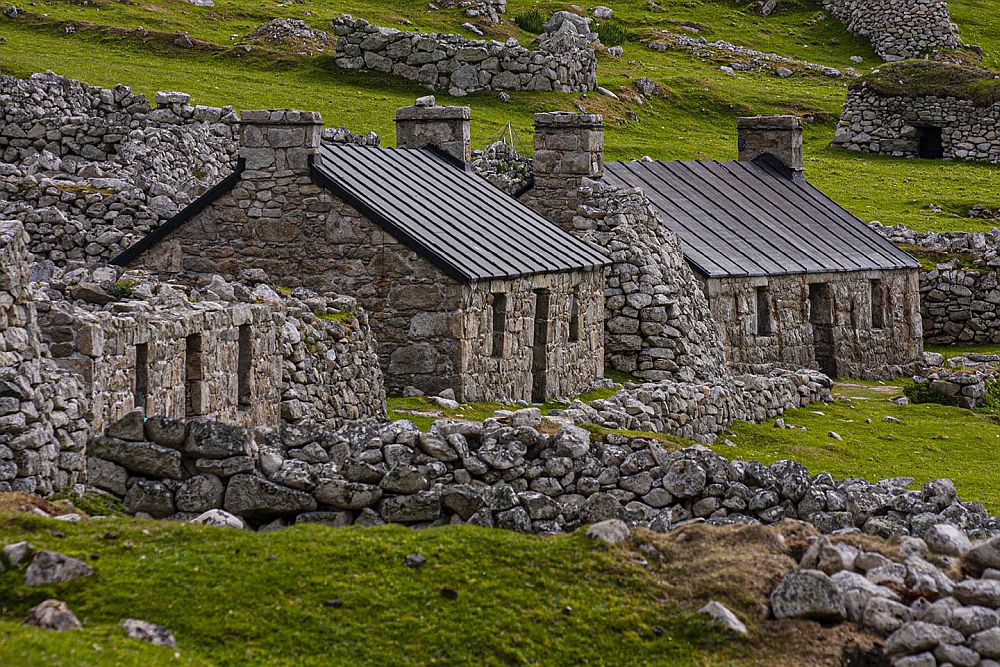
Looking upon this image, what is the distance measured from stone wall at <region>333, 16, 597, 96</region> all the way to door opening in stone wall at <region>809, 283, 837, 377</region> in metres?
16.4

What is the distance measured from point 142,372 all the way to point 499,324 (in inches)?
422

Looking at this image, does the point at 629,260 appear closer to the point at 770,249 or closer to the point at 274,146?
the point at 770,249

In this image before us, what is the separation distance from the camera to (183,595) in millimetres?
14188

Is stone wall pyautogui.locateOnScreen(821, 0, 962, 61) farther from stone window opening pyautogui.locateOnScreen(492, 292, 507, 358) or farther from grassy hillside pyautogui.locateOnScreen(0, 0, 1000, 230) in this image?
stone window opening pyautogui.locateOnScreen(492, 292, 507, 358)

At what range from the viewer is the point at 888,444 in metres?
33.6

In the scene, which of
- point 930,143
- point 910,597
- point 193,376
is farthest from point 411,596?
point 930,143

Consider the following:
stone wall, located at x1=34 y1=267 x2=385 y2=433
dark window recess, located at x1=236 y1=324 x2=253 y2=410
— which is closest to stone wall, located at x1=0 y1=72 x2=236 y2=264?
stone wall, located at x1=34 y1=267 x2=385 y2=433

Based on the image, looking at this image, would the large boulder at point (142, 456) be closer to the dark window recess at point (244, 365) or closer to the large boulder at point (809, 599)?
the dark window recess at point (244, 365)

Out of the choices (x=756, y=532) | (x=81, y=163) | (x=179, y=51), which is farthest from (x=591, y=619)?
(x=179, y=51)

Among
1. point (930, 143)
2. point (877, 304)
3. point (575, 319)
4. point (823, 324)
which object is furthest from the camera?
point (930, 143)

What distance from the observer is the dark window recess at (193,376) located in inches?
869

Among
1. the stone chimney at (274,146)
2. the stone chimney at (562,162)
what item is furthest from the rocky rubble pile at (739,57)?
the stone chimney at (274,146)

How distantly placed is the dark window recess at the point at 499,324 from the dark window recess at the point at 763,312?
46.9 ft

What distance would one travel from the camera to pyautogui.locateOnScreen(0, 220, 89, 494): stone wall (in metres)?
17.2
